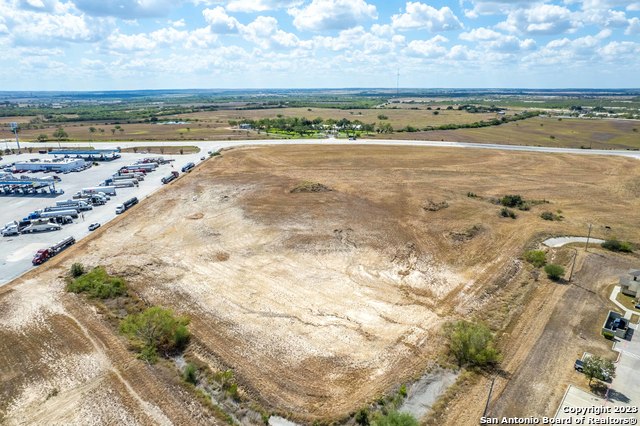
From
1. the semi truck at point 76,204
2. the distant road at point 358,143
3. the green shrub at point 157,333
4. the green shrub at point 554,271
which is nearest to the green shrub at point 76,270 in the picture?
the green shrub at point 157,333

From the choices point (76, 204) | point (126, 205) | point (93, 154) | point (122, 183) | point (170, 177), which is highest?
point (93, 154)

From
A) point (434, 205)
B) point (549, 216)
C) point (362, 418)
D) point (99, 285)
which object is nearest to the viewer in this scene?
point (362, 418)

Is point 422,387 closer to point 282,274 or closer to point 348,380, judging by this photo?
point 348,380

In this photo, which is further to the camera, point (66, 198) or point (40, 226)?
point (66, 198)

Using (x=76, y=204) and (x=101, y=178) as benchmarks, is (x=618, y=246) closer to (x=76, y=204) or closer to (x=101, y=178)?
(x=76, y=204)

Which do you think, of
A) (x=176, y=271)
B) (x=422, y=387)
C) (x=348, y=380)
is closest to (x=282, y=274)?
(x=176, y=271)

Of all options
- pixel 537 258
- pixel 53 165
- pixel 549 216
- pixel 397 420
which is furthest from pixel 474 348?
pixel 53 165

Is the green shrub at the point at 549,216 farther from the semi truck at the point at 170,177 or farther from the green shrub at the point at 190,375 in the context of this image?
the semi truck at the point at 170,177
